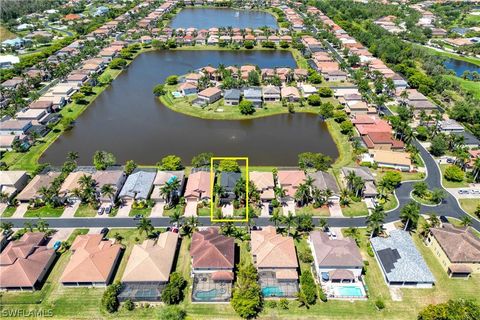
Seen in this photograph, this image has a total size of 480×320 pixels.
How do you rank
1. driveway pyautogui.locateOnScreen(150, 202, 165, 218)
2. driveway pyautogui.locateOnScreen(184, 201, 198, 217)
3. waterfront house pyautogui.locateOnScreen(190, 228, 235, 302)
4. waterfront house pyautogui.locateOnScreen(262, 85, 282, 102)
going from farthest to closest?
waterfront house pyautogui.locateOnScreen(262, 85, 282, 102), driveway pyautogui.locateOnScreen(150, 202, 165, 218), driveway pyautogui.locateOnScreen(184, 201, 198, 217), waterfront house pyautogui.locateOnScreen(190, 228, 235, 302)

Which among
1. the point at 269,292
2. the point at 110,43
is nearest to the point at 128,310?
the point at 269,292

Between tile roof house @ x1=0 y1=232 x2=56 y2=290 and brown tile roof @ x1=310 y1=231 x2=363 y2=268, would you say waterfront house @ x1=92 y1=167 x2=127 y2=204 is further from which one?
brown tile roof @ x1=310 y1=231 x2=363 y2=268

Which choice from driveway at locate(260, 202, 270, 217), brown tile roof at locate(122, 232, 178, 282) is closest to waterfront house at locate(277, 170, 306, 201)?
driveway at locate(260, 202, 270, 217)

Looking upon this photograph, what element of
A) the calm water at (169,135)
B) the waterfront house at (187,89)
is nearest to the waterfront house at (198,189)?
the calm water at (169,135)

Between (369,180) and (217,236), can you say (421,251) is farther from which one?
(217,236)

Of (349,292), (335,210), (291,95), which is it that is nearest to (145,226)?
(349,292)

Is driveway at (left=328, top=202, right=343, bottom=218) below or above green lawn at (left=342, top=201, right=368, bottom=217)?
below
